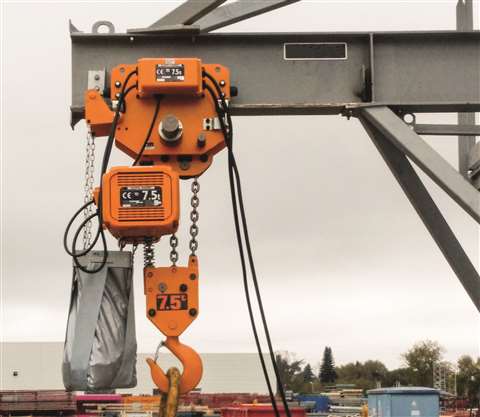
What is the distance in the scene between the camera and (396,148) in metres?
6.69

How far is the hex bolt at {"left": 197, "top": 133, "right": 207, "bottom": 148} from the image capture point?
613 cm

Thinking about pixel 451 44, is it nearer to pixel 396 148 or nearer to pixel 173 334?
pixel 396 148

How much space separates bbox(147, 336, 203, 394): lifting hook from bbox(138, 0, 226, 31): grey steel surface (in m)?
2.20

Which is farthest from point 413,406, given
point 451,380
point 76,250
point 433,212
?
point 451,380

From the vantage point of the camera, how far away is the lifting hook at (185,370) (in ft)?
18.6

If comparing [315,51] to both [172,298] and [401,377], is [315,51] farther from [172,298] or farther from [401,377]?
[401,377]

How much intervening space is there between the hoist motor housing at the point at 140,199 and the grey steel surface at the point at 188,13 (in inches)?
54.1

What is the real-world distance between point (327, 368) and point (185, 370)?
92.9 metres

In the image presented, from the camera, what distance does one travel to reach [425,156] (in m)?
6.19

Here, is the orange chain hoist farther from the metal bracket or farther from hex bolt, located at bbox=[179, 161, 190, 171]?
the metal bracket

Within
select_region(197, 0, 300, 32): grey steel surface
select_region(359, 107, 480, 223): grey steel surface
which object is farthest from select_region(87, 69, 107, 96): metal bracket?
select_region(359, 107, 480, 223): grey steel surface

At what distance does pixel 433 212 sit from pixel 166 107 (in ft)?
6.52

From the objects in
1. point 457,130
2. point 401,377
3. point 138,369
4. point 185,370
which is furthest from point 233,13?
point 401,377

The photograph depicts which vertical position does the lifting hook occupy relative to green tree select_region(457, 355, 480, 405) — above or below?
above
